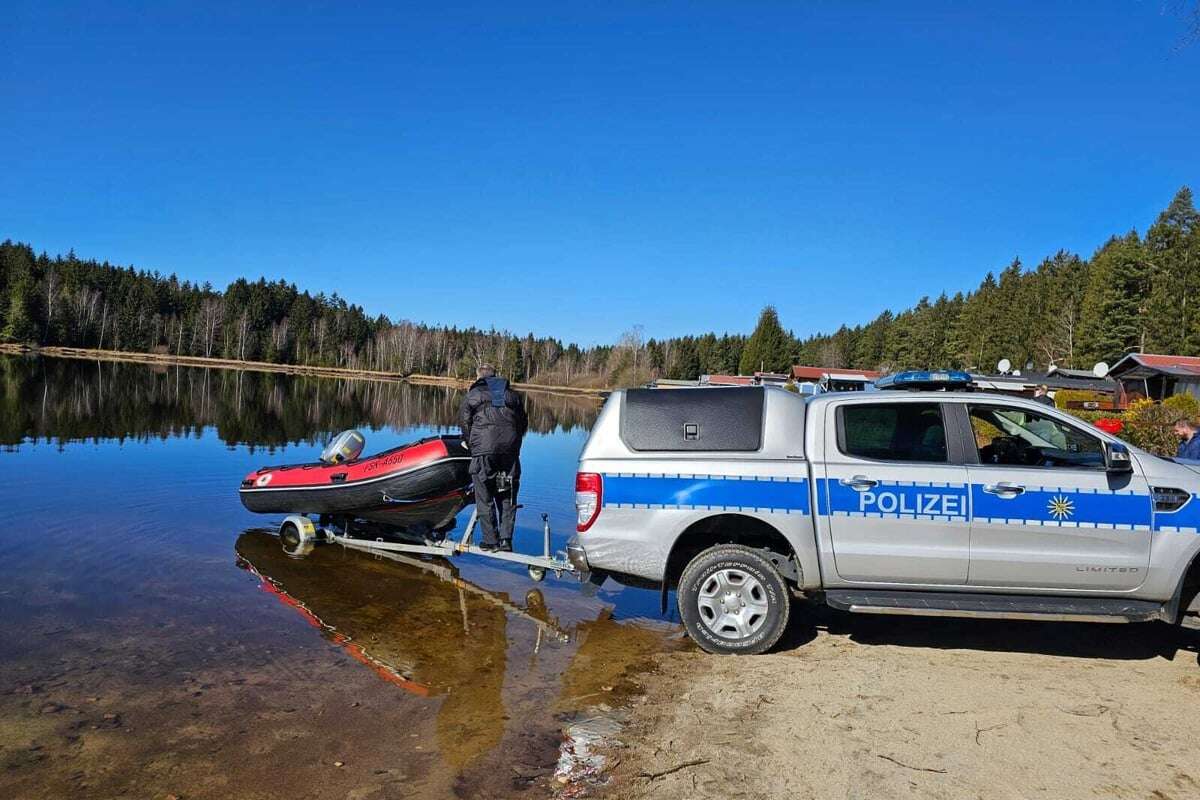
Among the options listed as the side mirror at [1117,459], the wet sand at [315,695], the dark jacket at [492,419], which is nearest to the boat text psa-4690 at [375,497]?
the dark jacket at [492,419]

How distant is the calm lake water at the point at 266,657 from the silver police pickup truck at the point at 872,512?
41.3 inches

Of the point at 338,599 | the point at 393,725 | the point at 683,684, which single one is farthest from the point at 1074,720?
the point at 338,599

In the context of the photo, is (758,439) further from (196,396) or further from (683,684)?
(196,396)

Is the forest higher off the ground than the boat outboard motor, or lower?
higher

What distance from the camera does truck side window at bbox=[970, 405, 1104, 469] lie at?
587cm

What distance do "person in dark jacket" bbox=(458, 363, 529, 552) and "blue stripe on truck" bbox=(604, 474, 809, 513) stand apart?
2.75 meters

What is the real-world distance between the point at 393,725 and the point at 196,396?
38.7 metres

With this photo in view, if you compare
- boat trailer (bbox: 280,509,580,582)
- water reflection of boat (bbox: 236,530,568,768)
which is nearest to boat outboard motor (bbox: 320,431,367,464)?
boat trailer (bbox: 280,509,580,582)

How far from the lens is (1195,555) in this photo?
544 centimetres

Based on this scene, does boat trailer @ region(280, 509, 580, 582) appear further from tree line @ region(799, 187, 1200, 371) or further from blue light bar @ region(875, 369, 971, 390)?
tree line @ region(799, 187, 1200, 371)

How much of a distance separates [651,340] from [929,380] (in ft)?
474

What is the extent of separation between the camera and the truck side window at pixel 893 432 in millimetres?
5949

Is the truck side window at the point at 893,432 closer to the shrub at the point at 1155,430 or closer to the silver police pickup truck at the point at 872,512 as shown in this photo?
the silver police pickup truck at the point at 872,512

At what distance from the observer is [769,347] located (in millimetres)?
116688
